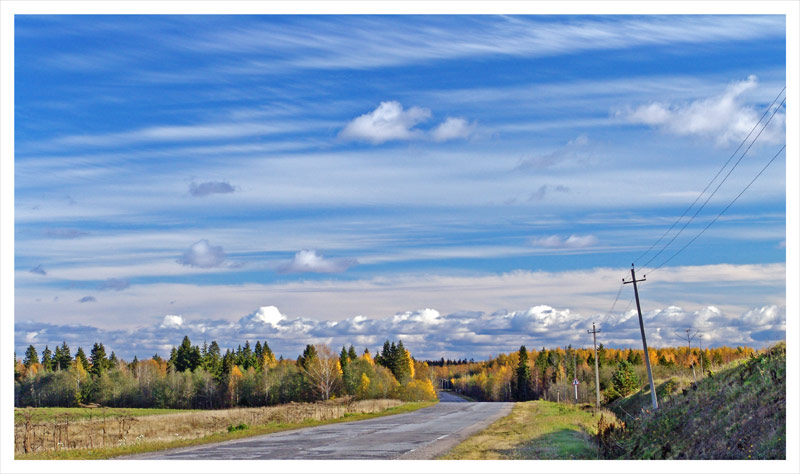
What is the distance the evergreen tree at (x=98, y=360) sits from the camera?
5197 inches

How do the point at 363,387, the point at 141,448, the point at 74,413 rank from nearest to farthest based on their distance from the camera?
the point at 141,448
the point at 74,413
the point at 363,387

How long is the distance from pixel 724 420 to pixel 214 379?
383ft

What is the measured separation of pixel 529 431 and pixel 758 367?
39.9 ft

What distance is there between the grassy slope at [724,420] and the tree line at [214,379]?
69.2 metres

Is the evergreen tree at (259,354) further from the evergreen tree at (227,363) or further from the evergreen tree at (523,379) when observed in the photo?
the evergreen tree at (523,379)

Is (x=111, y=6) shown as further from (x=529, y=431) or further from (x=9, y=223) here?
(x=529, y=431)

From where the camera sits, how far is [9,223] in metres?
18.0

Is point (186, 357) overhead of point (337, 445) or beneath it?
Result: overhead

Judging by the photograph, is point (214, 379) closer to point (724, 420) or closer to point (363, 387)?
point (363, 387)

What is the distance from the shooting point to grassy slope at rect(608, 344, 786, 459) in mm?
17172

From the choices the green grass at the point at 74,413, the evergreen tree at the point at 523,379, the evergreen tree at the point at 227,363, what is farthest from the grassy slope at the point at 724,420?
the evergreen tree at the point at 523,379

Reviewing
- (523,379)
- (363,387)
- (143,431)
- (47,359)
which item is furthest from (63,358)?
(143,431)

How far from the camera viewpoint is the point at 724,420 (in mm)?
20281

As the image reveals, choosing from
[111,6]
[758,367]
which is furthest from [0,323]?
[758,367]
